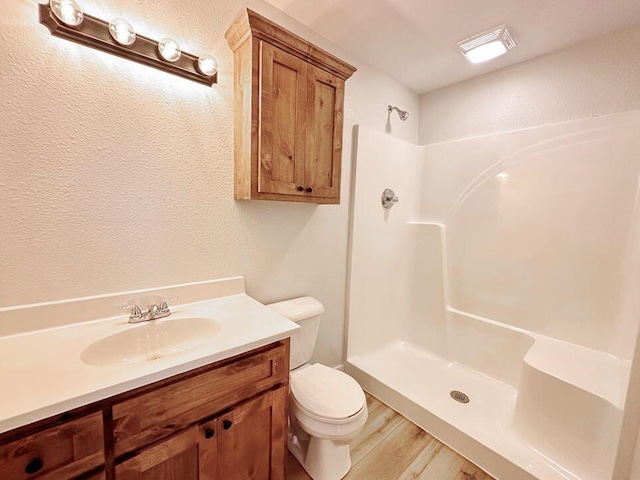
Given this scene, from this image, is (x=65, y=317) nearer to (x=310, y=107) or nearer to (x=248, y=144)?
(x=248, y=144)

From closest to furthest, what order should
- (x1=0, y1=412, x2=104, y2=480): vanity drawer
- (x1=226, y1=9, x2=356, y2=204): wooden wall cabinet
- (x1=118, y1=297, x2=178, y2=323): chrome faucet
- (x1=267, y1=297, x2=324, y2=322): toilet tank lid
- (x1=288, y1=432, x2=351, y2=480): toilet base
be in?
(x1=0, y1=412, x2=104, y2=480): vanity drawer
(x1=118, y1=297, x2=178, y2=323): chrome faucet
(x1=226, y1=9, x2=356, y2=204): wooden wall cabinet
(x1=288, y1=432, x2=351, y2=480): toilet base
(x1=267, y1=297, x2=324, y2=322): toilet tank lid

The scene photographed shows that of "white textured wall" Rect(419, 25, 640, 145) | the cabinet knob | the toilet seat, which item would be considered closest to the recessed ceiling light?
"white textured wall" Rect(419, 25, 640, 145)

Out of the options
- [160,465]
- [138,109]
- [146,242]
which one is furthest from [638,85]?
[160,465]

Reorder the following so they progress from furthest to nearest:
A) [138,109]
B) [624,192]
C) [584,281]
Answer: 1. [584,281]
2. [624,192]
3. [138,109]

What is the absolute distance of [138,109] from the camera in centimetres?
109

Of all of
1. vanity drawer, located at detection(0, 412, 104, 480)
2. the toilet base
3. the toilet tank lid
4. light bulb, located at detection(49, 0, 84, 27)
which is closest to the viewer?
vanity drawer, located at detection(0, 412, 104, 480)

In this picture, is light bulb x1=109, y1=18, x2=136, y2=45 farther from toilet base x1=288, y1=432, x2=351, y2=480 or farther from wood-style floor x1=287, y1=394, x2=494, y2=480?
wood-style floor x1=287, y1=394, x2=494, y2=480

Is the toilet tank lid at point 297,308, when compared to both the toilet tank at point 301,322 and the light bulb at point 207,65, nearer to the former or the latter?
the toilet tank at point 301,322

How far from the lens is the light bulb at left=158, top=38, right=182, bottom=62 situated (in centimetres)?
106

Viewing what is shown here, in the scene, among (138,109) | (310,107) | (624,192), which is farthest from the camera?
(624,192)

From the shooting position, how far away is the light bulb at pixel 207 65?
1.16 meters

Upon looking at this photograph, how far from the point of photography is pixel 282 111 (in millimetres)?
1282

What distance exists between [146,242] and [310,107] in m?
1.01

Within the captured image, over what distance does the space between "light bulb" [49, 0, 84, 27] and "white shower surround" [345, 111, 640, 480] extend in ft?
4.86
